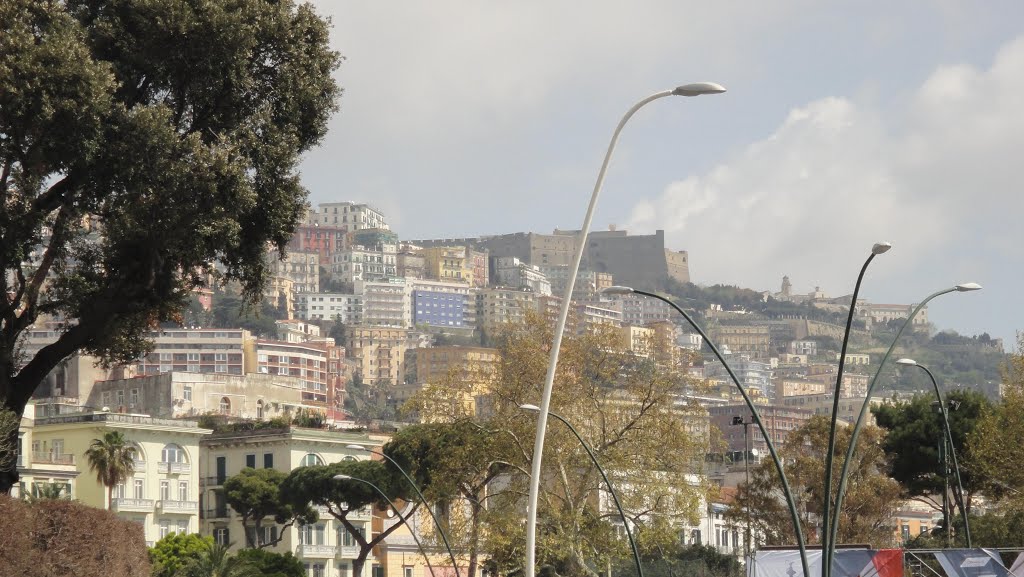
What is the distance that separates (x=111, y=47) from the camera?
2288 cm

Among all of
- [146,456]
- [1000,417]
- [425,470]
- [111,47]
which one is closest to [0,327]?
[111,47]

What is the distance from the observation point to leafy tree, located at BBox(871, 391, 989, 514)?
71.9 m

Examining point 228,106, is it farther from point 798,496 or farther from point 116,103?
point 798,496

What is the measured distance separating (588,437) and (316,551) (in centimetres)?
4157

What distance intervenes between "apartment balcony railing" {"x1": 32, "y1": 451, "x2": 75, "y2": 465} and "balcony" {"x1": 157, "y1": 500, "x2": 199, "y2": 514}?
8080 millimetres

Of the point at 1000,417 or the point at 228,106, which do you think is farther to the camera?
the point at 1000,417

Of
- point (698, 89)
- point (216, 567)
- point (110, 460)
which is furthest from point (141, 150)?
point (110, 460)

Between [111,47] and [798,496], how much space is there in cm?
5997

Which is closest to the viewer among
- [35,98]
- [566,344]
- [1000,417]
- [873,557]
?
[35,98]

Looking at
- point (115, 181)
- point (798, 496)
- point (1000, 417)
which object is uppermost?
point (115, 181)

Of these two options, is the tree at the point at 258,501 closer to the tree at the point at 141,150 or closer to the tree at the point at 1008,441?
the tree at the point at 1008,441

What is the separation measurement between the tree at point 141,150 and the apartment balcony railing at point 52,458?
180 feet

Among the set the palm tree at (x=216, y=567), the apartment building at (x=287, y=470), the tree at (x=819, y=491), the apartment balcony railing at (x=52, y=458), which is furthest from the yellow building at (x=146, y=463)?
the tree at (x=819, y=491)

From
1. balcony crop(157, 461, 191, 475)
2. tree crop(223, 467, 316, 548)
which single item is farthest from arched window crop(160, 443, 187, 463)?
tree crop(223, 467, 316, 548)
